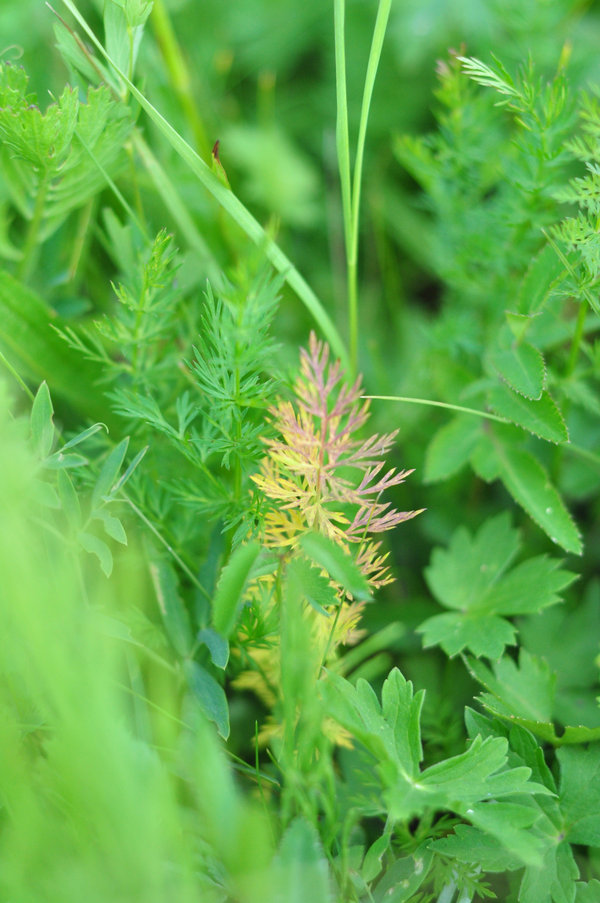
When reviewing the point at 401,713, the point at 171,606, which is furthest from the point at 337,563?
the point at 171,606

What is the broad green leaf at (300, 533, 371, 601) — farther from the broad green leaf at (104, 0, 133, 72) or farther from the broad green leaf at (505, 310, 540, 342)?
the broad green leaf at (104, 0, 133, 72)

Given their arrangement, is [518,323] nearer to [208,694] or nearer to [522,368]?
[522,368]

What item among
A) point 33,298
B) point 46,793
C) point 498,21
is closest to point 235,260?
point 33,298

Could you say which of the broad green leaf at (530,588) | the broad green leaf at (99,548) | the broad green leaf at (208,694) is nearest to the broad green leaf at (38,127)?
the broad green leaf at (99,548)

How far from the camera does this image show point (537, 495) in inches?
54.4

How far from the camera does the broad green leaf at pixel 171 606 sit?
1.22 meters

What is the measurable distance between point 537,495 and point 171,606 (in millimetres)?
692

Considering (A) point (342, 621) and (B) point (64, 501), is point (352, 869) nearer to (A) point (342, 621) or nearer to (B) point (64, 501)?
(A) point (342, 621)

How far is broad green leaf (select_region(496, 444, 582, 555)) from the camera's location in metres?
1.30

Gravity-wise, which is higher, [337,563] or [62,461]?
[62,461]

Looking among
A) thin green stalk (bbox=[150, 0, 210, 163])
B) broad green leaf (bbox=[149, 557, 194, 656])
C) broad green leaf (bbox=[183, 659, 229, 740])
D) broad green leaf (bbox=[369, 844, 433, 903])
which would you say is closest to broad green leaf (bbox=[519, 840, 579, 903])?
broad green leaf (bbox=[369, 844, 433, 903])

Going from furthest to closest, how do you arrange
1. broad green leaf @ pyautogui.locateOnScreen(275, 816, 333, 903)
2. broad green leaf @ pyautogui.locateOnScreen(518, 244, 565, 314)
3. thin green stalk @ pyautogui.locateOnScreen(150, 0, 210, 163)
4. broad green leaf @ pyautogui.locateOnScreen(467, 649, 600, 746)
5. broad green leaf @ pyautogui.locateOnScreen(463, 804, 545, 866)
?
1. thin green stalk @ pyautogui.locateOnScreen(150, 0, 210, 163)
2. broad green leaf @ pyautogui.locateOnScreen(518, 244, 565, 314)
3. broad green leaf @ pyautogui.locateOnScreen(467, 649, 600, 746)
4. broad green leaf @ pyautogui.locateOnScreen(463, 804, 545, 866)
5. broad green leaf @ pyautogui.locateOnScreen(275, 816, 333, 903)

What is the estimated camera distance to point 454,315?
1.66 meters

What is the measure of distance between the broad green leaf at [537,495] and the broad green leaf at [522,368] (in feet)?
0.57
